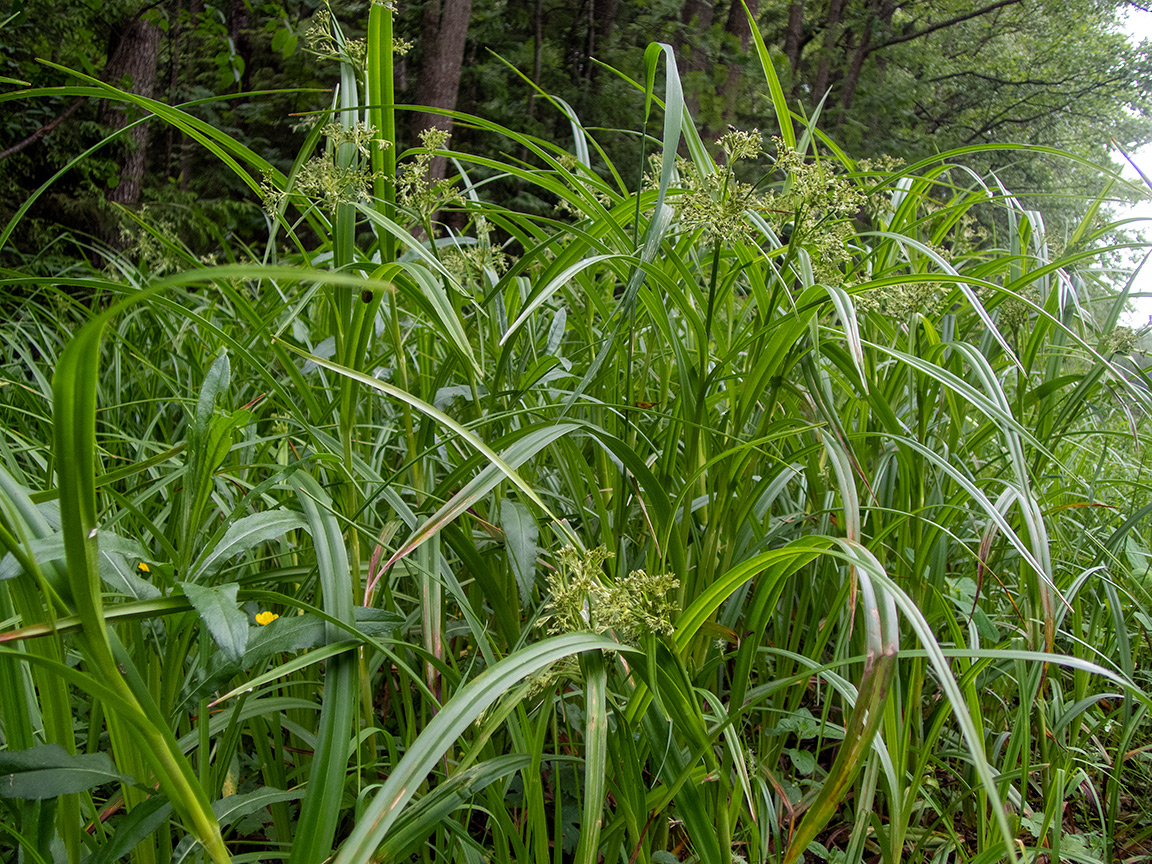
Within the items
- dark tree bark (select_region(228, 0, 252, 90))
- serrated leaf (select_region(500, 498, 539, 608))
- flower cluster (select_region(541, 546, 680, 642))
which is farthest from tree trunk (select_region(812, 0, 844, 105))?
flower cluster (select_region(541, 546, 680, 642))

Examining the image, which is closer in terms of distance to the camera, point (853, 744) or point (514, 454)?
point (853, 744)

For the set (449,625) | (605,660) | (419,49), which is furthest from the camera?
(419,49)

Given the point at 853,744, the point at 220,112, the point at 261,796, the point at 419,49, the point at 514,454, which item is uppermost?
the point at 419,49

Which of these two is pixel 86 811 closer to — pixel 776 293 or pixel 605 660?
pixel 605 660

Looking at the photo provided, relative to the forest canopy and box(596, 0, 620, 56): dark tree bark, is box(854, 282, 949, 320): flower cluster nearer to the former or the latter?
the forest canopy

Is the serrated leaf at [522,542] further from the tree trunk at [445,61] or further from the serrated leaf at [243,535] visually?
the tree trunk at [445,61]

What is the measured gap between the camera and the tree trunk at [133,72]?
14.3ft

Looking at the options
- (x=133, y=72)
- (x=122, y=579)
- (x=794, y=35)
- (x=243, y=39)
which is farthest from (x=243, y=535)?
(x=794, y=35)

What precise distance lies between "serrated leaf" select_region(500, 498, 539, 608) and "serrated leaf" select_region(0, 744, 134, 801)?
359mm

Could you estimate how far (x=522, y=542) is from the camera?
0.75m

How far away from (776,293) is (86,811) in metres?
0.95

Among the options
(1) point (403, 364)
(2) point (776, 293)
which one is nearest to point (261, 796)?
(1) point (403, 364)

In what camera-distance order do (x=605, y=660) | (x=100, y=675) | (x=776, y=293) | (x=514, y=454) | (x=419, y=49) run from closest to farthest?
(x=100, y=675), (x=605, y=660), (x=514, y=454), (x=776, y=293), (x=419, y=49)

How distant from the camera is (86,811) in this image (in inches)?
31.6
